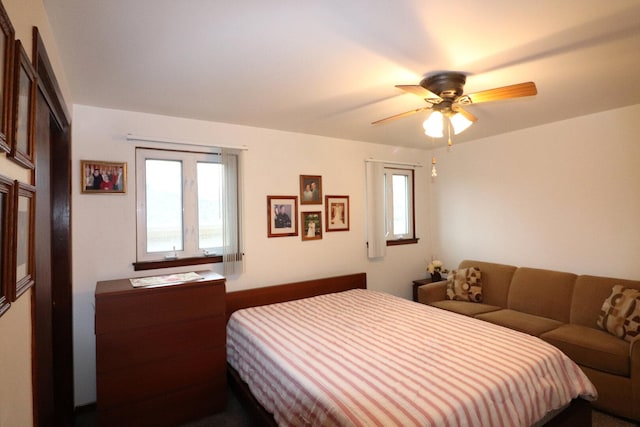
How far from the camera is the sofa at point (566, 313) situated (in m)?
2.42

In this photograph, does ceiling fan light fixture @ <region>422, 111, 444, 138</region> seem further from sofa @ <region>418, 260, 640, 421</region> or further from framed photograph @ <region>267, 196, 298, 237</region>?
sofa @ <region>418, 260, 640, 421</region>

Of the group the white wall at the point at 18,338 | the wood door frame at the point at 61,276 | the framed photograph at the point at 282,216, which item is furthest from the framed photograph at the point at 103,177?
the white wall at the point at 18,338

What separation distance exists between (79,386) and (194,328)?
108 cm

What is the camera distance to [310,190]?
3801 millimetres

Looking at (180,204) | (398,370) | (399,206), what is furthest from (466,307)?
(180,204)

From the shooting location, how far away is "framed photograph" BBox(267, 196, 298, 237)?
3521mm

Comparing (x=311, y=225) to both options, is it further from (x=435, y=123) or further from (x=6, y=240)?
(x=6, y=240)

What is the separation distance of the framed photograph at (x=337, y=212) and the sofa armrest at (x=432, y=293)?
1125 mm

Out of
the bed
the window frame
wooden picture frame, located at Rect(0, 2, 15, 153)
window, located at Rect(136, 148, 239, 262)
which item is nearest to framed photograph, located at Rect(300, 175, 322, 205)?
window, located at Rect(136, 148, 239, 262)

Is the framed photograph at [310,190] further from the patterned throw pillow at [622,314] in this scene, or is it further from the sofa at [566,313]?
the patterned throw pillow at [622,314]

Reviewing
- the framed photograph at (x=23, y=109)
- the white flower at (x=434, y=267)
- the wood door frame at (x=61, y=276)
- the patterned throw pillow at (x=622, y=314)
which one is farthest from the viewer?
the white flower at (x=434, y=267)

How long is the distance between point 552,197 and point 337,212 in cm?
230

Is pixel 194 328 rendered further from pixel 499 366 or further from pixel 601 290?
pixel 601 290

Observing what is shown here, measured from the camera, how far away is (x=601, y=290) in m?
3.02
